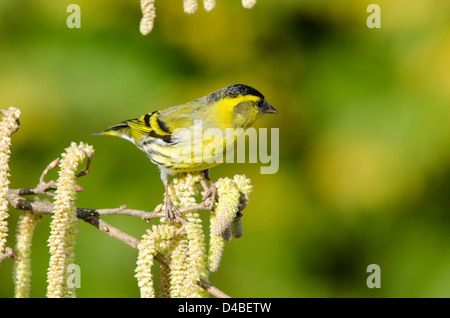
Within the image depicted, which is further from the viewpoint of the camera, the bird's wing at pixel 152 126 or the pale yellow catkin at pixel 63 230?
the bird's wing at pixel 152 126

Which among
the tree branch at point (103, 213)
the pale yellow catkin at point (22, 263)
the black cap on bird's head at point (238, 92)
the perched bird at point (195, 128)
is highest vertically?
the black cap on bird's head at point (238, 92)

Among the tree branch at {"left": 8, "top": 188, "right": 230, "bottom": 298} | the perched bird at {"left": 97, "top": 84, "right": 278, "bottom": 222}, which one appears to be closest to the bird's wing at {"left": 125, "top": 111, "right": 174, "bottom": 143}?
the perched bird at {"left": 97, "top": 84, "right": 278, "bottom": 222}

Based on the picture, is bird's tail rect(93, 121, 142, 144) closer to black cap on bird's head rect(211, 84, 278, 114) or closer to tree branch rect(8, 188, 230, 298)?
black cap on bird's head rect(211, 84, 278, 114)

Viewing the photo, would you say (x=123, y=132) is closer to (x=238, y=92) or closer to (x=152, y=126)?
(x=152, y=126)

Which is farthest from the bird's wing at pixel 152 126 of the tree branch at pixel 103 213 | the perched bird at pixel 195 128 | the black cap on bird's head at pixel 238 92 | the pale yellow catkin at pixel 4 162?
the pale yellow catkin at pixel 4 162

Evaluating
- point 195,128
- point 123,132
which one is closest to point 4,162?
point 195,128

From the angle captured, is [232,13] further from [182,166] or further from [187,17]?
[182,166]

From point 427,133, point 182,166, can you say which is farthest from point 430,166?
point 182,166

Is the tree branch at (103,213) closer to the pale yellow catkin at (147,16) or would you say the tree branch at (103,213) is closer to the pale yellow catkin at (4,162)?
the pale yellow catkin at (4,162)

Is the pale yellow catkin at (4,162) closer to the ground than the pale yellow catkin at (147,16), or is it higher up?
closer to the ground
